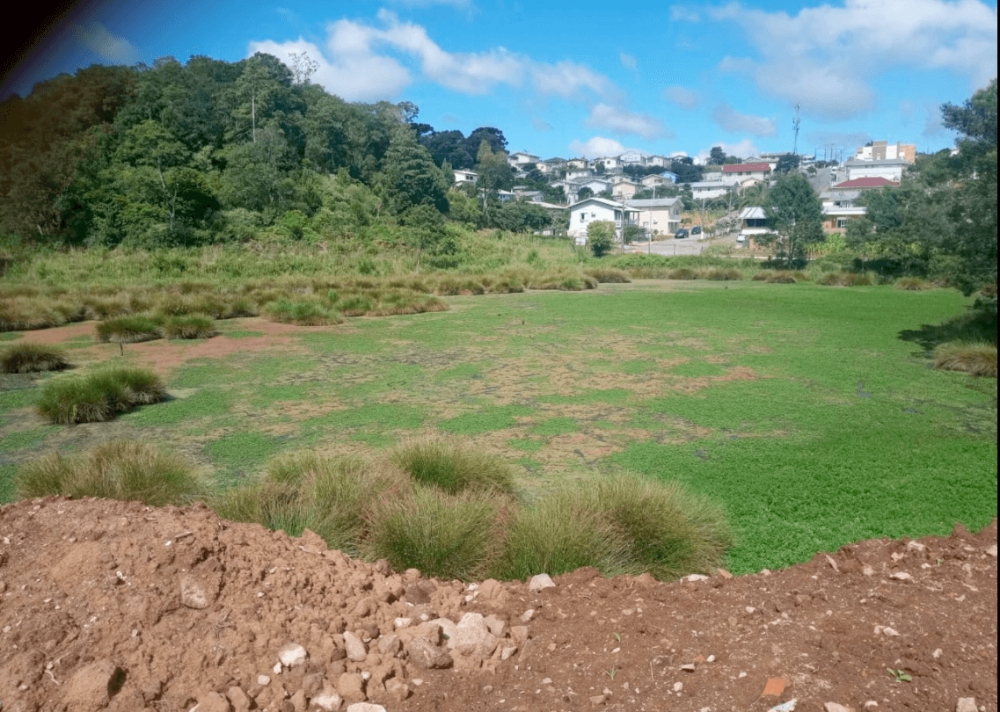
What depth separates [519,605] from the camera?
96.6 inches

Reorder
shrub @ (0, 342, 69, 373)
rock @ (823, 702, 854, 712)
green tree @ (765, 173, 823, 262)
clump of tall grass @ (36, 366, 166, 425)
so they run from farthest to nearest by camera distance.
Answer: green tree @ (765, 173, 823, 262), shrub @ (0, 342, 69, 373), clump of tall grass @ (36, 366, 166, 425), rock @ (823, 702, 854, 712)

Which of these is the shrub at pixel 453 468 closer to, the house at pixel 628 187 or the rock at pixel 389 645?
the rock at pixel 389 645

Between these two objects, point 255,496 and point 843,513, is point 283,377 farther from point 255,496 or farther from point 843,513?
point 843,513

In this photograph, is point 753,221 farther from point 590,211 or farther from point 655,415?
point 655,415

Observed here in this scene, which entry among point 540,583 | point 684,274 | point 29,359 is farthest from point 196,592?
point 684,274

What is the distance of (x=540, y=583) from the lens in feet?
8.53

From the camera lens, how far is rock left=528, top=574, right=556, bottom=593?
2575mm

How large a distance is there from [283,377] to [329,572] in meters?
4.98

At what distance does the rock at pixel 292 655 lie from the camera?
6.65 ft

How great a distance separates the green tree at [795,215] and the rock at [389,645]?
2542 cm

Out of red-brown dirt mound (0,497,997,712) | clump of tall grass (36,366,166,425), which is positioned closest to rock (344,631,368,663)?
red-brown dirt mound (0,497,997,712)

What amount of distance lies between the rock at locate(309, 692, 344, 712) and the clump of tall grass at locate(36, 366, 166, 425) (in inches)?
176

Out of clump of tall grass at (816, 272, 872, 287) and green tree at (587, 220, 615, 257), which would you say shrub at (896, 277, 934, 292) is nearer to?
clump of tall grass at (816, 272, 872, 287)

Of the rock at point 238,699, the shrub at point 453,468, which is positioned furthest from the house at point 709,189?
the rock at point 238,699
